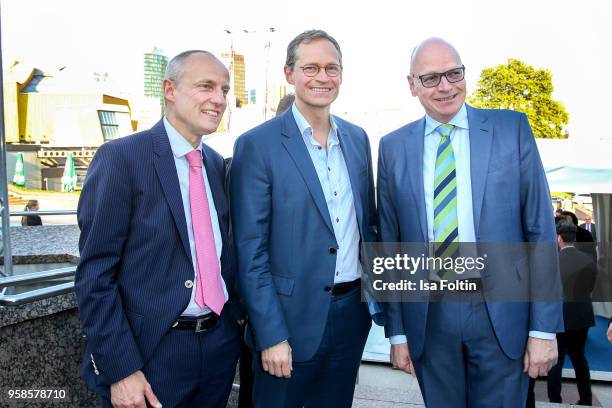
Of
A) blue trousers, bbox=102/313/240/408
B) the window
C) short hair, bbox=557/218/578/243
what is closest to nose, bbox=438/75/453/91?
blue trousers, bbox=102/313/240/408

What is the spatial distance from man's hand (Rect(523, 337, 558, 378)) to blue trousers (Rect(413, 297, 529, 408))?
1.7 inches

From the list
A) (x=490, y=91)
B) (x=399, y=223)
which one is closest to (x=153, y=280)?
(x=399, y=223)

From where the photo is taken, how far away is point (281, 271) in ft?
7.59

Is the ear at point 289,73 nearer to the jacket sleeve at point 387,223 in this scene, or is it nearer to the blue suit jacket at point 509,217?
the jacket sleeve at point 387,223

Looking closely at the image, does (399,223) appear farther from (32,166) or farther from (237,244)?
(32,166)

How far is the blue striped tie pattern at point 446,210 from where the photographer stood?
2309 millimetres

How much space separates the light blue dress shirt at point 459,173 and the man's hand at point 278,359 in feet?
1.72

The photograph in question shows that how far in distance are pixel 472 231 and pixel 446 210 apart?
0.46 ft

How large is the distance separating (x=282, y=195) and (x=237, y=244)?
0.29m

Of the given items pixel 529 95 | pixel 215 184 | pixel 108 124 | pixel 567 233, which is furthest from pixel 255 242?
pixel 108 124

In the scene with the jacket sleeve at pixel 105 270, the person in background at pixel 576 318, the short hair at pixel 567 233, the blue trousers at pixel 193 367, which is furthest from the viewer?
the short hair at pixel 567 233

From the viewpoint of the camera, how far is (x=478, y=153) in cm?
228

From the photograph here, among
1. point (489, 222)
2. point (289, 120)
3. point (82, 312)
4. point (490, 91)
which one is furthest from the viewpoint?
point (490, 91)

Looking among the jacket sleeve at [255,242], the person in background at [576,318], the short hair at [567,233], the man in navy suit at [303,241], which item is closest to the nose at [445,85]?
the man in navy suit at [303,241]
